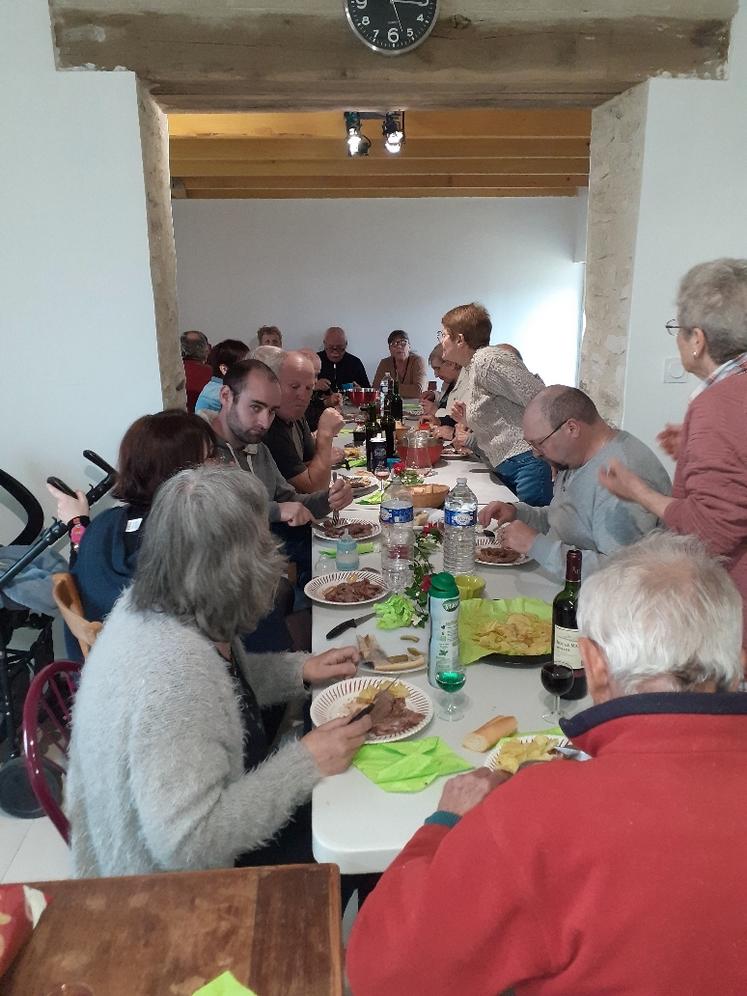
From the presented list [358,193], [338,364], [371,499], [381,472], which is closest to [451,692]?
[371,499]

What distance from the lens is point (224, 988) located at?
0.88 meters

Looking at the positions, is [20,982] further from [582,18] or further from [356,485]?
[582,18]

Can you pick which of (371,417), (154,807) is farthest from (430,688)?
(371,417)

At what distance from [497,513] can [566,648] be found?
1.18 m

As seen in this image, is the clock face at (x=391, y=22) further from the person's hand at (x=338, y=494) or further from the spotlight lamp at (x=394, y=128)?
the spotlight lamp at (x=394, y=128)

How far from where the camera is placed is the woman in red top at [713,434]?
1758 millimetres

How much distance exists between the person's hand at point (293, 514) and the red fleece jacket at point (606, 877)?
6.26 feet

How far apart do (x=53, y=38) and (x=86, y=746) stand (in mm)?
2556

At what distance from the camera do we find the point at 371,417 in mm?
4395

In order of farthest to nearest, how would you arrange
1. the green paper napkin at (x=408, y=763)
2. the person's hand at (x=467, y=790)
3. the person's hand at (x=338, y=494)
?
1. the person's hand at (x=338, y=494)
2. the green paper napkin at (x=408, y=763)
3. the person's hand at (x=467, y=790)

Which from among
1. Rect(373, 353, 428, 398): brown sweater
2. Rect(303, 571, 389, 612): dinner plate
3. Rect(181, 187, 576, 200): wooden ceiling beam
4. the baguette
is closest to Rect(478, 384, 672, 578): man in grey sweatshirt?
Rect(303, 571, 389, 612): dinner plate

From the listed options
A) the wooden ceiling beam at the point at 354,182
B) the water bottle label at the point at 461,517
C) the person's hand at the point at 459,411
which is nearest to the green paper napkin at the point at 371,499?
the water bottle label at the point at 461,517

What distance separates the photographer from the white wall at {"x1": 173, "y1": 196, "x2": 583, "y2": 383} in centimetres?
816

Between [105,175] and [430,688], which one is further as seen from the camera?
[105,175]
